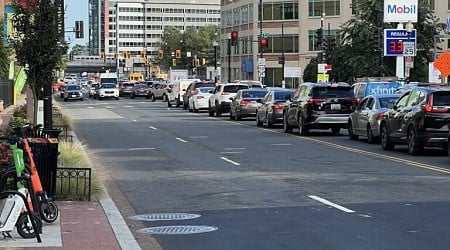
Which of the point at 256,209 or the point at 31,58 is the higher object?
the point at 31,58

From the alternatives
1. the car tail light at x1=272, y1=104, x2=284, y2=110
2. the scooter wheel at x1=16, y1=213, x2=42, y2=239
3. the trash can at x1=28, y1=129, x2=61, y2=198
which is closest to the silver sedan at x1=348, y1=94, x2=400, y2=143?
the car tail light at x1=272, y1=104, x2=284, y2=110

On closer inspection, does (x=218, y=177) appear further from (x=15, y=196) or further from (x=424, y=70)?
(x=424, y=70)

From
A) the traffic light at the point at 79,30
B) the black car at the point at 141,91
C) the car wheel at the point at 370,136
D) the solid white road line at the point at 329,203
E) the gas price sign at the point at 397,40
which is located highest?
the traffic light at the point at 79,30

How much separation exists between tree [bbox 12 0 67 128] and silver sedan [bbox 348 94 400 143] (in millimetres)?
11641

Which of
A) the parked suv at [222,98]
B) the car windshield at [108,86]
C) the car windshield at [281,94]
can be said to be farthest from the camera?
the car windshield at [108,86]

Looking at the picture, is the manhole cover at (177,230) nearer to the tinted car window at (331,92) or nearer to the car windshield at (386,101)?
the car windshield at (386,101)

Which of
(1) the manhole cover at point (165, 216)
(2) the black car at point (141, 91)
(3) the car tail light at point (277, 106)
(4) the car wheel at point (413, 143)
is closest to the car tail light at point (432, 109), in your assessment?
(4) the car wheel at point (413, 143)

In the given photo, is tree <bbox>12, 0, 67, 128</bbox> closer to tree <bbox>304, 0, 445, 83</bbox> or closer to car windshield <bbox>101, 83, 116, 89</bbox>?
tree <bbox>304, 0, 445, 83</bbox>

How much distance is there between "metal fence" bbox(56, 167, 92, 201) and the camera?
13.6m

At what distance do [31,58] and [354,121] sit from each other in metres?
13.9

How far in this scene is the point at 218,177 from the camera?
17234 mm

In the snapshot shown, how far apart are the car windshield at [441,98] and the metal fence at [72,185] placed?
10.3m

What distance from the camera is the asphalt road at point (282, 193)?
10352 millimetres

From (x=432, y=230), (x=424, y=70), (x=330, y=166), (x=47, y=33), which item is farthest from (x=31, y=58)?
(x=424, y=70)
